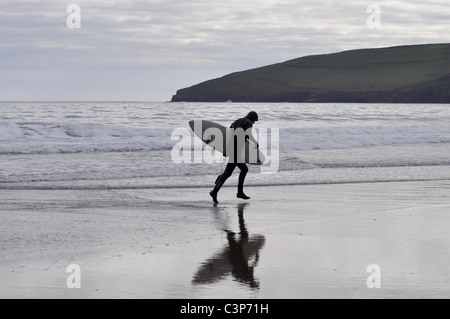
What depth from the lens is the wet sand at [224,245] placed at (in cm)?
723

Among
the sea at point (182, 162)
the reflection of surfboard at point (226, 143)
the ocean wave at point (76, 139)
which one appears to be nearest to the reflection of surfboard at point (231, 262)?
the reflection of surfboard at point (226, 143)

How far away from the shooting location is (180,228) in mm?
11039

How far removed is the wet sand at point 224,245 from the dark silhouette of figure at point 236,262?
0.01m

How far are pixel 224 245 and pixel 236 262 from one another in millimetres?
1141

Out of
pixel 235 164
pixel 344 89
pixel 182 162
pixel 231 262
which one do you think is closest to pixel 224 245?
pixel 231 262

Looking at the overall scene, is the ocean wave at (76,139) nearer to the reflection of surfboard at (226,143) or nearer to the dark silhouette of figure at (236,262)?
the reflection of surfboard at (226,143)

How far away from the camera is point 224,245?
9.62 m

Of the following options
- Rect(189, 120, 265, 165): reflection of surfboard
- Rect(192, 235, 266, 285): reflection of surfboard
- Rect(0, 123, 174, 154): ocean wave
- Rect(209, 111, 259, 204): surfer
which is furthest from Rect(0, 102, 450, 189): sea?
Rect(192, 235, 266, 285): reflection of surfboard

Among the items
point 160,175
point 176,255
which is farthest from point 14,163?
point 176,255

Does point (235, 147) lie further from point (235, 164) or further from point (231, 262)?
point (231, 262)

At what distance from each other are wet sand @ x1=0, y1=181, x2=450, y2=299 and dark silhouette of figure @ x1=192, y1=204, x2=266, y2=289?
0.4 inches

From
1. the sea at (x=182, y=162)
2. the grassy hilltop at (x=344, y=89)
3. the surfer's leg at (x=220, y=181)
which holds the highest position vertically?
the grassy hilltop at (x=344, y=89)

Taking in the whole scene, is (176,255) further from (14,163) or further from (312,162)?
(312,162)

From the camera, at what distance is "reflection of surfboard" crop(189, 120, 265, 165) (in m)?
14.4
